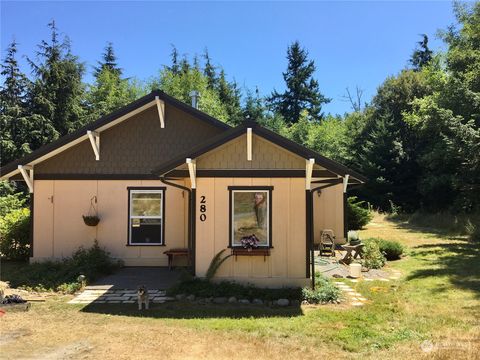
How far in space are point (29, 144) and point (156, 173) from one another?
2215 centimetres

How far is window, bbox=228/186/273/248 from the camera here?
1002 cm

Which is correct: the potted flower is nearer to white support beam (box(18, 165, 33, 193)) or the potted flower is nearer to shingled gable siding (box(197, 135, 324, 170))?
shingled gable siding (box(197, 135, 324, 170))

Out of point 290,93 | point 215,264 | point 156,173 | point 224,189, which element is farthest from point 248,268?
point 290,93

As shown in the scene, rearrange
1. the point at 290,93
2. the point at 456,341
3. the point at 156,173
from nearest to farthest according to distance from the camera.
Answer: the point at 456,341, the point at 156,173, the point at 290,93

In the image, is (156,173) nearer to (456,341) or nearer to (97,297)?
(97,297)

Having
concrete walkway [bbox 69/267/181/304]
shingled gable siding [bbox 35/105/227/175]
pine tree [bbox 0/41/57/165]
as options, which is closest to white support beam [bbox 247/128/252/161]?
concrete walkway [bbox 69/267/181/304]

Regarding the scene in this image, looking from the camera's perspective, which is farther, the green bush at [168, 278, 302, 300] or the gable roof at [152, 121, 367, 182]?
the gable roof at [152, 121, 367, 182]

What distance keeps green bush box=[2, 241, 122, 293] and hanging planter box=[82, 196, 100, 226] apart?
2.30ft

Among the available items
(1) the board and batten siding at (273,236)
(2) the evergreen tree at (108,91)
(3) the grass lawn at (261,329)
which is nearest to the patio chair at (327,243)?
(3) the grass lawn at (261,329)

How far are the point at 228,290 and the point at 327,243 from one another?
7148 millimetres

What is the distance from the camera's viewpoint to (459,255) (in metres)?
14.5

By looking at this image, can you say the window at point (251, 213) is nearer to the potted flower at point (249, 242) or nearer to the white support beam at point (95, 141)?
the potted flower at point (249, 242)

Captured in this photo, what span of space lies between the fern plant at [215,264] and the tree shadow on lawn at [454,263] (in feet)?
16.7

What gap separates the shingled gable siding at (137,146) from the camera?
13.3m
